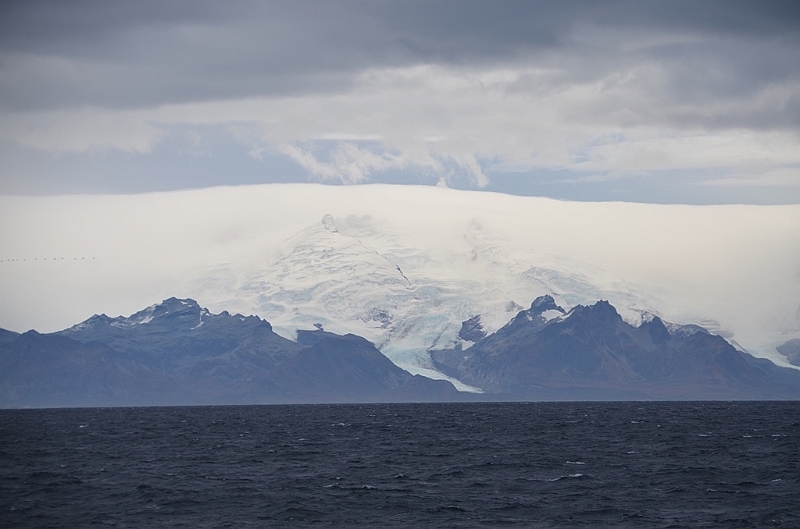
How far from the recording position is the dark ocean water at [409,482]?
278 feet

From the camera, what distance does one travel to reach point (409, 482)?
10375 centimetres

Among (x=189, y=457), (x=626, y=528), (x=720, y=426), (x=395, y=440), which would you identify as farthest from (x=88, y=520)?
(x=720, y=426)

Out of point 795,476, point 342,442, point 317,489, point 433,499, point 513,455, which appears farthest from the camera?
point 342,442

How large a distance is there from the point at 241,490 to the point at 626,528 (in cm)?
3516

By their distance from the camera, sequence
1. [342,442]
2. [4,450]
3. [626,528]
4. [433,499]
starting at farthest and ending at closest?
[342,442] → [4,450] → [433,499] → [626,528]

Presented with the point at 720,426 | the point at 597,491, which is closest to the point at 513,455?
the point at 597,491

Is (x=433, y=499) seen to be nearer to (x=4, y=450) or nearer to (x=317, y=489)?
(x=317, y=489)

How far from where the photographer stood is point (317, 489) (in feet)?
326

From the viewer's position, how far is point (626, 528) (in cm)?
7994

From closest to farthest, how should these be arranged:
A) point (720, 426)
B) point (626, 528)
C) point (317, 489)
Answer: point (626, 528) → point (317, 489) → point (720, 426)

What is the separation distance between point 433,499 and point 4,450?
76066 mm

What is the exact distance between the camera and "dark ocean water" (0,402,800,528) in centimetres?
8475

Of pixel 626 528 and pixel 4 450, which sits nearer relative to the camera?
pixel 626 528

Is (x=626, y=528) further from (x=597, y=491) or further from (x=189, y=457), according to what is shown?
(x=189, y=457)
